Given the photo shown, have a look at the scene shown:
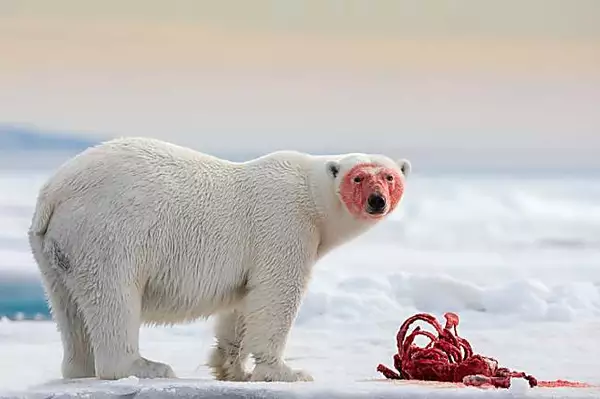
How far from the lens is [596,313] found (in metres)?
3.04

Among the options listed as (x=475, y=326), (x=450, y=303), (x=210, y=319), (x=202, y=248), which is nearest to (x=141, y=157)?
(x=202, y=248)

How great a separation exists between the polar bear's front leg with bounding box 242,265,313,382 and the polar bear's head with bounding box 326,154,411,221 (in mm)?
147

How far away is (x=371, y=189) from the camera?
1616 mm

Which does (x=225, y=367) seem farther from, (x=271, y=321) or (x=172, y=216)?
(x=172, y=216)

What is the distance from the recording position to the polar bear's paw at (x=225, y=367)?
5.93ft

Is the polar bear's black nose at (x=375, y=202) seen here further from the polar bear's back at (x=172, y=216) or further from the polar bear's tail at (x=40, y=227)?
→ the polar bear's tail at (x=40, y=227)

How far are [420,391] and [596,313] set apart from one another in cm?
182

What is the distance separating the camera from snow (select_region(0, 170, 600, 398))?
1.46m

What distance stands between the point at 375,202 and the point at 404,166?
0.14m

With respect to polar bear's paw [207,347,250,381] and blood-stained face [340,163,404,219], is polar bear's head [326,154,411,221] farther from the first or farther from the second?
polar bear's paw [207,347,250,381]

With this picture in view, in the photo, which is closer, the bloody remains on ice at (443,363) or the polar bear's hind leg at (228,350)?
the bloody remains on ice at (443,363)

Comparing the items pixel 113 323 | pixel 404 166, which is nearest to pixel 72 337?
pixel 113 323

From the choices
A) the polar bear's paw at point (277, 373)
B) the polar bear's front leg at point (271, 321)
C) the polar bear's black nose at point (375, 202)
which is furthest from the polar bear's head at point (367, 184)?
the polar bear's paw at point (277, 373)

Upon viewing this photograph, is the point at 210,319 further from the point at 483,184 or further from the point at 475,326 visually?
the point at 483,184
